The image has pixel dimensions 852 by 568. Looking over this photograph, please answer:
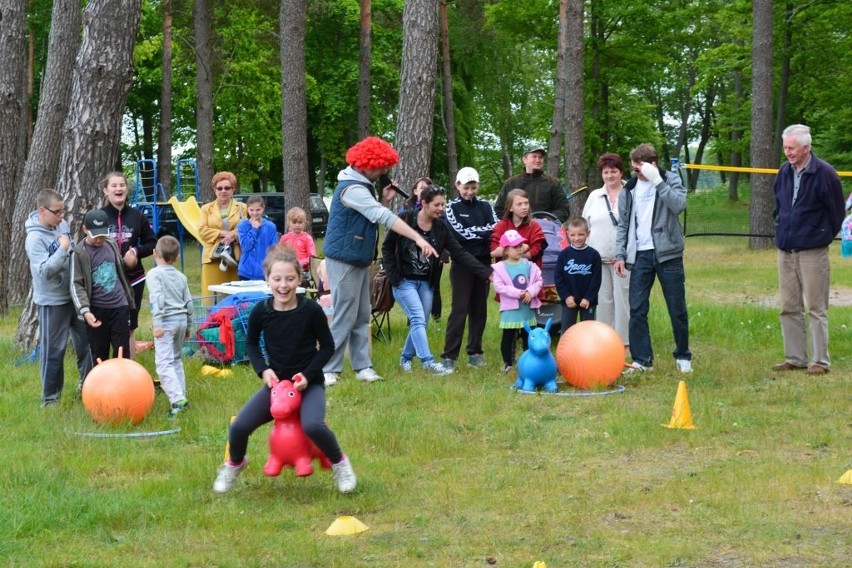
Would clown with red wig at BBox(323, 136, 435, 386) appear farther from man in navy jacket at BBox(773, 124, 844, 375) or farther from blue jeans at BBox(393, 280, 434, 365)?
man in navy jacket at BBox(773, 124, 844, 375)

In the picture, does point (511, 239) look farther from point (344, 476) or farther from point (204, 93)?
point (204, 93)

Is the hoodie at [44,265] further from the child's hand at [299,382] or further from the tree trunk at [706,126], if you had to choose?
the tree trunk at [706,126]

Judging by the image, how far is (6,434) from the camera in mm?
8531

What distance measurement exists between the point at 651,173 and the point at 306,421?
489cm

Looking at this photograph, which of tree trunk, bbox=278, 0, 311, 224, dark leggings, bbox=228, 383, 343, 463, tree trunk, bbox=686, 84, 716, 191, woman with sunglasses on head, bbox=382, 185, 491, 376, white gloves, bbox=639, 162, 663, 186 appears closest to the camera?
dark leggings, bbox=228, 383, 343, 463

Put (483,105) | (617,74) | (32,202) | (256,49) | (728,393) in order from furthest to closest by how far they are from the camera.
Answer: (483,105), (256,49), (617,74), (32,202), (728,393)

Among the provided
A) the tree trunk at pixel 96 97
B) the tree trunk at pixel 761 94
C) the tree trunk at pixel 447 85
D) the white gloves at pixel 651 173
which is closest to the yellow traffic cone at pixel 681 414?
the white gloves at pixel 651 173

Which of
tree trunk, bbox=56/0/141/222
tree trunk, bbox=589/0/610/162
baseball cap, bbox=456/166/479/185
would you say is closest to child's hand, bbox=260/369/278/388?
baseball cap, bbox=456/166/479/185

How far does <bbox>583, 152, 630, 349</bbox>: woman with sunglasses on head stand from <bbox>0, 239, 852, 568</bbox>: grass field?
2.76 feet

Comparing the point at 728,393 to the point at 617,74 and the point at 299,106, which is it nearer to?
the point at 299,106

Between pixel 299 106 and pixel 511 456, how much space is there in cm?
1426

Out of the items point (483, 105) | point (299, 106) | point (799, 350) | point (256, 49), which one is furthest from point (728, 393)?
point (483, 105)

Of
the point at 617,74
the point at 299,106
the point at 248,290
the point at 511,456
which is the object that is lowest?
the point at 511,456

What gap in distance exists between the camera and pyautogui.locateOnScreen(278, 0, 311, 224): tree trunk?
20656mm
